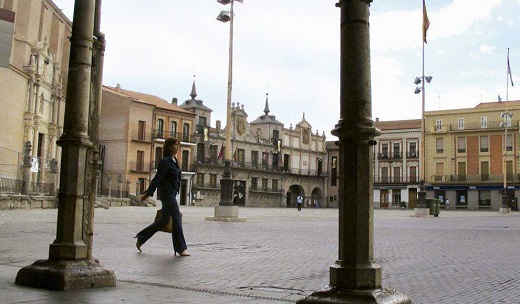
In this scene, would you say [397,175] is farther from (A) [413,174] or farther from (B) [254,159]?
(B) [254,159]

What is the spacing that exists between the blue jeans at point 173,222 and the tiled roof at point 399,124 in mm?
72277

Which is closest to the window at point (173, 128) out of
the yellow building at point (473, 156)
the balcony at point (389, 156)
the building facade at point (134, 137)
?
the building facade at point (134, 137)

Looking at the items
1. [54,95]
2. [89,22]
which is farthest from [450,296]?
[54,95]

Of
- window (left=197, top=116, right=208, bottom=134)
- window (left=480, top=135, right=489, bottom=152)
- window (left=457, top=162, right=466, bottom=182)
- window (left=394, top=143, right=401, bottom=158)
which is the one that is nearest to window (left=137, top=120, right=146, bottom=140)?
window (left=197, top=116, right=208, bottom=134)

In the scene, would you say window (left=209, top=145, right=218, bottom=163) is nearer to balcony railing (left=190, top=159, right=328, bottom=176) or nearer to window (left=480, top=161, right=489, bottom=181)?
balcony railing (left=190, top=159, right=328, bottom=176)

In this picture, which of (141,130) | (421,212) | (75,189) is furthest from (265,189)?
(75,189)

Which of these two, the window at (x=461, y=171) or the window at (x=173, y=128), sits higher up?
the window at (x=173, y=128)

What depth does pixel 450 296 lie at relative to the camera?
17.0 ft

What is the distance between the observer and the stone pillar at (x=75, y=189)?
498 cm

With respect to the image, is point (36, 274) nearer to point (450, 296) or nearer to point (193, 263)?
point (193, 263)

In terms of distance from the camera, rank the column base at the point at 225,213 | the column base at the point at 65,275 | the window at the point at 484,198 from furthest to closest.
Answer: the window at the point at 484,198
the column base at the point at 225,213
the column base at the point at 65,275

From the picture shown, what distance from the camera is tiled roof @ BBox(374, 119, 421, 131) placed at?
79.5 meters

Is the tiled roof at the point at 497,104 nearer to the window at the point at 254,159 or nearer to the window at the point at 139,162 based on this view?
the window at the point at 254,159

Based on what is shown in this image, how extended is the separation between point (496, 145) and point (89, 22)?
71880 mm
